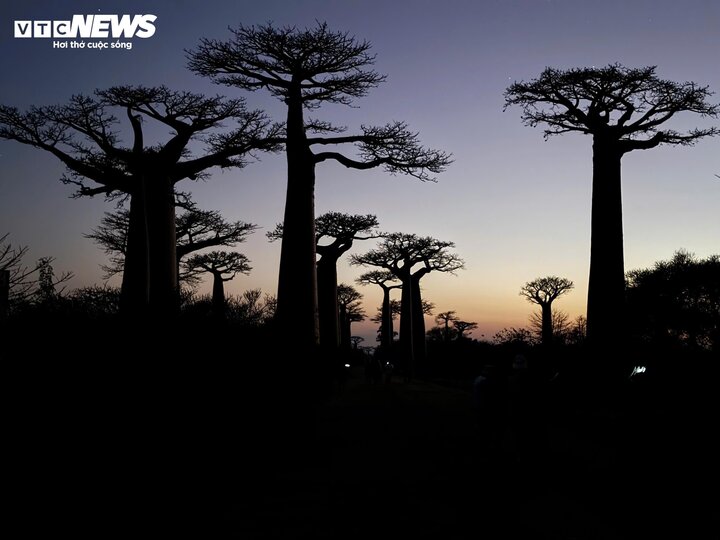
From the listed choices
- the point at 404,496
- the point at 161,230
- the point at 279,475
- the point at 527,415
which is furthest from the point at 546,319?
the point at 404,496

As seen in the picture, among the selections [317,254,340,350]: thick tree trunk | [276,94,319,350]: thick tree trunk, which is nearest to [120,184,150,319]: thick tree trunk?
[276,94,319,350]: thick tree trunk

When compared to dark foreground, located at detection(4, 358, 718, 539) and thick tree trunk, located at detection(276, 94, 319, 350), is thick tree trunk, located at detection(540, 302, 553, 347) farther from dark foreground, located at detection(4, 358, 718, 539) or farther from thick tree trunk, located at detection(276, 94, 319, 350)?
dark foreground, located at detection(4, 358, 718, 539)

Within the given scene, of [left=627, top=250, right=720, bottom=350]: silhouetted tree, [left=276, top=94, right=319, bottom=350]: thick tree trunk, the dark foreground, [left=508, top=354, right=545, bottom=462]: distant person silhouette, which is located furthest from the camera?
[left=627, top=250, right=720, bottom=350]: silhouetted tree

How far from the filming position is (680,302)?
4003cm

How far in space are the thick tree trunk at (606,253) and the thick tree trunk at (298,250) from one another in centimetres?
836

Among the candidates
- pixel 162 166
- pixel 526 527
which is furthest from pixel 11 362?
pixel 162 166

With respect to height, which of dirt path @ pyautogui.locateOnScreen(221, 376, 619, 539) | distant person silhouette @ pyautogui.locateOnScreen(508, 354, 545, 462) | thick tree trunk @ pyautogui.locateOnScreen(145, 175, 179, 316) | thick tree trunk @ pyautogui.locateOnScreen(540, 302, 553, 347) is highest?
thick tree trunk @ pyautogui.locateOnScreen(145, 175, 179, 316)

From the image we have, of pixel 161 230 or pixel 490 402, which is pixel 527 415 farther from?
pixel 161 230

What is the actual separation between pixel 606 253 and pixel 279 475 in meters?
16.1

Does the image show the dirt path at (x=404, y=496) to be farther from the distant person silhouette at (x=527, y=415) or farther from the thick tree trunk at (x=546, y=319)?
the thick tree trunk at (x=546, y=319)

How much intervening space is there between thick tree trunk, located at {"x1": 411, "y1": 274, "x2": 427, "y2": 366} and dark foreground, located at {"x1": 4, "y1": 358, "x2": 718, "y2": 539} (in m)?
42.1

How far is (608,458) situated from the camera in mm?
10562

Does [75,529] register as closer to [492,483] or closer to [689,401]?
[492,483]

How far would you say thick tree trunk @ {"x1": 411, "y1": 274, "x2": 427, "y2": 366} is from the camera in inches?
→ 2142
